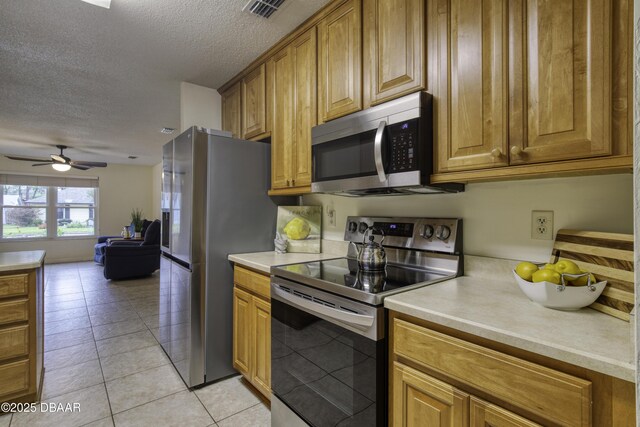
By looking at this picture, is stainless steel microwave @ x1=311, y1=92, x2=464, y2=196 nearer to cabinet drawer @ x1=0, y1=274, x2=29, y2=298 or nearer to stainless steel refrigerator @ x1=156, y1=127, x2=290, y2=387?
stainless steel refrigerator @ x1=156, y1=127, x2=290, y2=387

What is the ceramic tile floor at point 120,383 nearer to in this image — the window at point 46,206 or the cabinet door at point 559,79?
the cabinet door at point 559,79

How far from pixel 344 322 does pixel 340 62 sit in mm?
1371

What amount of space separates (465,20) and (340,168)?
0.84m

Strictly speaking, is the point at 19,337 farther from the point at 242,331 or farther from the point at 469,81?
the point at 469,81

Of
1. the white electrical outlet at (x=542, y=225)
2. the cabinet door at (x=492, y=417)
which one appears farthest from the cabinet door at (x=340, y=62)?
the cabinet door at (x=492, y=417)

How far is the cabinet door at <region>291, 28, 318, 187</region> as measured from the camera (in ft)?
6.31

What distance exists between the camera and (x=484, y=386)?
0.89 meters

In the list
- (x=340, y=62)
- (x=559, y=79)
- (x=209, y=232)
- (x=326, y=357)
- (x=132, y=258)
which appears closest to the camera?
(x=559, y=79)

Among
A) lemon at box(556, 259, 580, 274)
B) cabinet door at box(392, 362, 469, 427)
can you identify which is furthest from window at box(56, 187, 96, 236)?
lemon at box(556, 259, 580, 274)

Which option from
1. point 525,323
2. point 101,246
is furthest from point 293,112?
point 101,246

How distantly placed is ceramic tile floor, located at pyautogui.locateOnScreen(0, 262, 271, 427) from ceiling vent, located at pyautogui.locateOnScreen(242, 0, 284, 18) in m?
2.37

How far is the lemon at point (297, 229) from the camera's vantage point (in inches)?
90.1

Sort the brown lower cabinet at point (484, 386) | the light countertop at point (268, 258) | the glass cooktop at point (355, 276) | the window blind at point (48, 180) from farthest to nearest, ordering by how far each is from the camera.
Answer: the window blind at point (48, 180), the light countertop at point (268, 258), the glass cooktop at point (355, 276), the brown lower cabinet at point (484, 386)

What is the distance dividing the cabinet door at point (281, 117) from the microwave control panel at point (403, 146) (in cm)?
87
